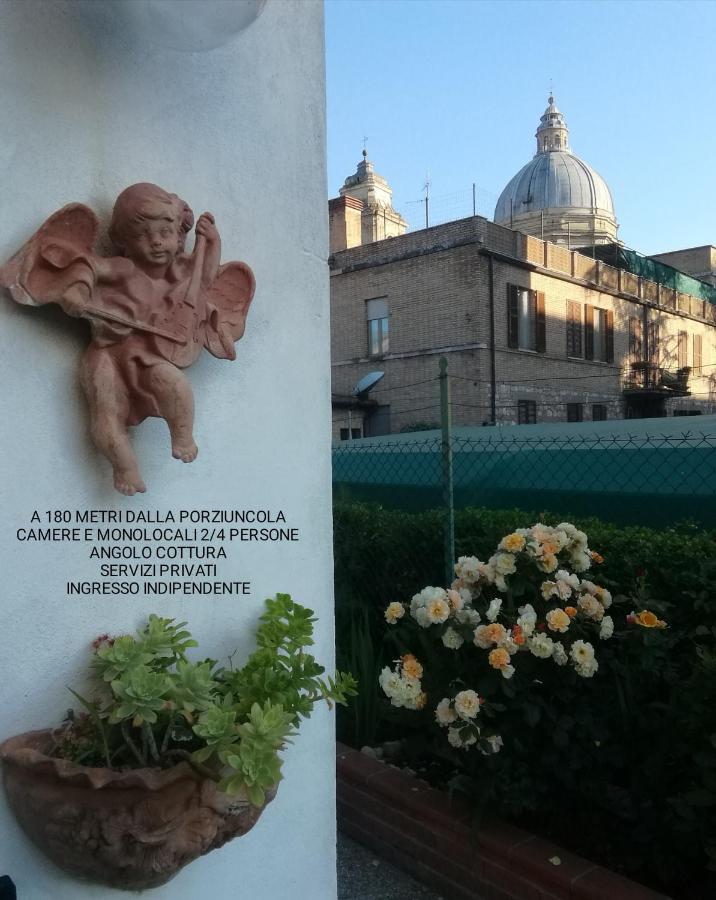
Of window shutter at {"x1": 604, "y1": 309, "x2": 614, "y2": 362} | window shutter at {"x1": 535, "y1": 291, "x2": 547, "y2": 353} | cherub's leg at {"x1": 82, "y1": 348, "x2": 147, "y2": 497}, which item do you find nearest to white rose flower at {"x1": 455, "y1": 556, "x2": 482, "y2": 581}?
cherub's leg at {"x1": 82, "y1": 348, "x2": 147, "y2": 497}

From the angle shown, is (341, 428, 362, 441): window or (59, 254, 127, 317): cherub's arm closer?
(59, 254, 127, 317): cherub's arm

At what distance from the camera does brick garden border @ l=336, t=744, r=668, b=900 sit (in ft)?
7.61

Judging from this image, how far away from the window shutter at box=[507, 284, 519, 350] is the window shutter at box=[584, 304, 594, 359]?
4548 millimetres

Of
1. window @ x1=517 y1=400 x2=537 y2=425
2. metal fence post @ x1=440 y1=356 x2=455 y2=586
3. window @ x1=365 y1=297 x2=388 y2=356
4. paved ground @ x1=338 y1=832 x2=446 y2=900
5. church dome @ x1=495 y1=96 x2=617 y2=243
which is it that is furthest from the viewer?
church dome @ x1=495 y1=96 x2=617 y2=243

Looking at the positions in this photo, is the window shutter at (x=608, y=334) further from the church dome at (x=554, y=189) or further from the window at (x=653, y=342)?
the church dome at (x=554, y=189)

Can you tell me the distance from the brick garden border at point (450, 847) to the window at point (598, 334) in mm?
23692

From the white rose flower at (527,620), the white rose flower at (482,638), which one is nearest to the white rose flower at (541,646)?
the white rose flower at (527,620)

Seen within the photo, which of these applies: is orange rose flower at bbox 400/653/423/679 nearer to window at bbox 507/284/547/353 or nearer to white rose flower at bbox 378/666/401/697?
white rose flower at bbox 378/666/401/697

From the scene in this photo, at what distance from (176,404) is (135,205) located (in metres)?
0.45

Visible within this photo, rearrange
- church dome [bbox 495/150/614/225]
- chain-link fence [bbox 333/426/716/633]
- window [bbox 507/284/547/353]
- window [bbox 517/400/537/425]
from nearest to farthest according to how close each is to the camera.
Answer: chain-link fence [bbox 333/426/716/633] → window [bbox 507/284/547/353] → window [bbox 517/400/537/425] → church dome [bbox 495/150/614/225]

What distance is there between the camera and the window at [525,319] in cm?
2139

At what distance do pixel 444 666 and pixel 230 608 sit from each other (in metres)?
1.03

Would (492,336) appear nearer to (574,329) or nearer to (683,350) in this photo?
(574,329)

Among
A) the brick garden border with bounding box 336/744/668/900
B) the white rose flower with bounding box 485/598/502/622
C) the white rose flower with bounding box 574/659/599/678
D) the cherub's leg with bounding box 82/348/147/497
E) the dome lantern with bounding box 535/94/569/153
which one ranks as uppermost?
the dome lantern with bounding box 535/94/569/153
